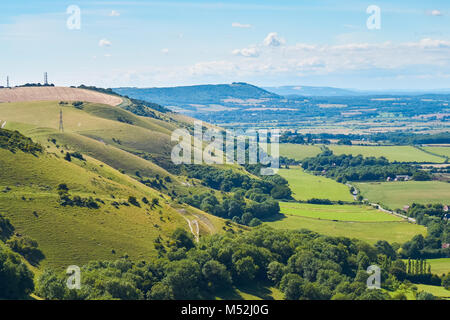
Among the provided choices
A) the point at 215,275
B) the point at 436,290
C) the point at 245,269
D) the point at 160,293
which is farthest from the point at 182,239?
the point at 436,290

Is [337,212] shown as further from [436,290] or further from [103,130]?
[103,130]

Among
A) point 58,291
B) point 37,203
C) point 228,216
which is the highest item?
point 37,203

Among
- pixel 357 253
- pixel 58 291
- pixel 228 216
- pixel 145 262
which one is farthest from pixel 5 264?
pixel 228 216

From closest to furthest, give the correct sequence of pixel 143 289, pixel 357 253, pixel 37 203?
pixel 143 289 → pixel 37 203 → pixel 357 253

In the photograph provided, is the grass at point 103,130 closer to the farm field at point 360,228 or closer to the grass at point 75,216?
the farm field at point 360,228
